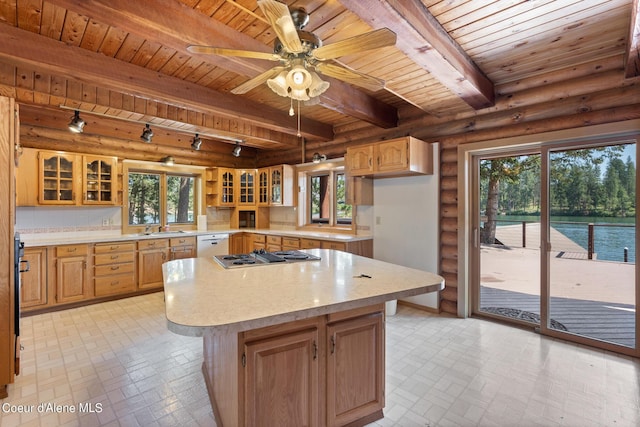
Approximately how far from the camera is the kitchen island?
1.41 metres

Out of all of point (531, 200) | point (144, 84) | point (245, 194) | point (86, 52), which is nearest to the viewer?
point (86, 52)

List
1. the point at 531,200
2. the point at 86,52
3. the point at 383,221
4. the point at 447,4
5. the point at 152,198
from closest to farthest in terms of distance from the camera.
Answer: the point at 447,4
the point at 86,52
the point at 531,200
the point at 383,221
the point at 152,198

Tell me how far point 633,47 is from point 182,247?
5702 millimetres

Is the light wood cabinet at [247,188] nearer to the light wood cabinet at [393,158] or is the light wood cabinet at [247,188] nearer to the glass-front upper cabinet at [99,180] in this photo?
the glass-front upper cabinet at [99,180]

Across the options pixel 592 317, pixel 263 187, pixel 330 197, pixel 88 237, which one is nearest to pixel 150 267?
pixel 88 237

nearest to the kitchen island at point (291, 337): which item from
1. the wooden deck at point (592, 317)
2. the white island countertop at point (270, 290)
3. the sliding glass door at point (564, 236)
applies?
the white island countertop at point (270, 290)

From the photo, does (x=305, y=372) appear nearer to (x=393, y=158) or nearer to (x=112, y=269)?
(x=393, y=158)

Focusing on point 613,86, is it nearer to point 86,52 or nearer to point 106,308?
point 86,52

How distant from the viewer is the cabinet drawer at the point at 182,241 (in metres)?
4.98

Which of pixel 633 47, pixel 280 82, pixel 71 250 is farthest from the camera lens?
pixel 71 250

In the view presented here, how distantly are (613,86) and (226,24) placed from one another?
131 inches

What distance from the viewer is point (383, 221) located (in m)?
4.44

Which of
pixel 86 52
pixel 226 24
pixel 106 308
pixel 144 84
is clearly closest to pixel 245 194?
pixel 106 308

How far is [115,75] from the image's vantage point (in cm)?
268
